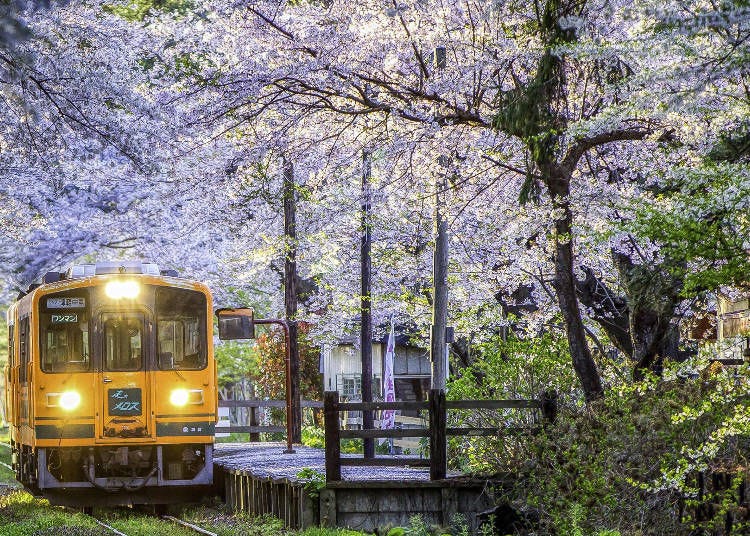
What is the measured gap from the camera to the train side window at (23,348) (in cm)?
1502

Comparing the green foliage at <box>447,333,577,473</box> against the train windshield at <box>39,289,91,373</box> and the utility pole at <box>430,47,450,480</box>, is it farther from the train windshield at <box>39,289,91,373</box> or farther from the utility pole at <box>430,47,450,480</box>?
the train windshield at <box>39,289,91,373</box>

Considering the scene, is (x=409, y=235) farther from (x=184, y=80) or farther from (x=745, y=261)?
(x=745, y=261)

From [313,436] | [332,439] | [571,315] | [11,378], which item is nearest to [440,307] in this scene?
[571,315]

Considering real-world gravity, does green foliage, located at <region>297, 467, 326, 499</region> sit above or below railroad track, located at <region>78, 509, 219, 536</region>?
above

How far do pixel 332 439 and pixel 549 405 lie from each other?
93.0 inches

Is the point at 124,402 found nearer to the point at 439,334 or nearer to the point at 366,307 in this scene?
the point at 439,334

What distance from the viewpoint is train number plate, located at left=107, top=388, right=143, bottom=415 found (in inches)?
570

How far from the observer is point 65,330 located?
1458 cm

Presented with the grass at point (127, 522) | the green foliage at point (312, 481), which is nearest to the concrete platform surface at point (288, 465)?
the green foliage at point (312, 481)

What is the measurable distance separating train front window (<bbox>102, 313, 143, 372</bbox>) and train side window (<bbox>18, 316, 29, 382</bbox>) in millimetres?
1061

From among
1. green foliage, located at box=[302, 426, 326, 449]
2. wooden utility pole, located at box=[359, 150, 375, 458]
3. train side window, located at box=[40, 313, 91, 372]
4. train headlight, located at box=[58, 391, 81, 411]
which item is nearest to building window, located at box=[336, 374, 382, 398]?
green foliage, located at box=[302, 426, 326, 449]

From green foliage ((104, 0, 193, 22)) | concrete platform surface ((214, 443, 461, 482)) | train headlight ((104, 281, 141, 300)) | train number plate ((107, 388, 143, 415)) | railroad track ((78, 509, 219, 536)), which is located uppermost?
green foliage ((104, 0, 193, 22))

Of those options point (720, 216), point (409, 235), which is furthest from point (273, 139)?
point (409, 235)

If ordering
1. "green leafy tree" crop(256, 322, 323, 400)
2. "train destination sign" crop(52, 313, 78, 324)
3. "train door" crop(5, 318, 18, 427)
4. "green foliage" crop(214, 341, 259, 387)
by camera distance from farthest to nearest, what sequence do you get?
"green foliage" crop(214, 341, 259, 387) < "green leafy tree" crop(256, 322, 323, 400) < "train door" crop(5, 318, 18, 427) < "train destination sign" crop(52, 313, 78, 324)
